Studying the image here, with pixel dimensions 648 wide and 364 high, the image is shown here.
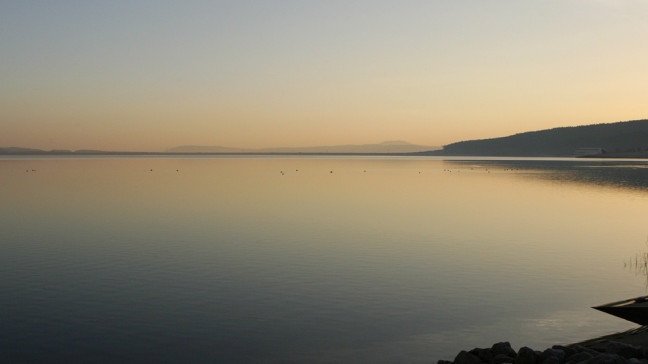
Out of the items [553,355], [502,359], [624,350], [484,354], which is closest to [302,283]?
[484,354]

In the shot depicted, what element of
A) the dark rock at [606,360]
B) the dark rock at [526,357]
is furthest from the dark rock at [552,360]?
the dark rock at [606,360]

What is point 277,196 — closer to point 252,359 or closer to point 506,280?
point 506,280

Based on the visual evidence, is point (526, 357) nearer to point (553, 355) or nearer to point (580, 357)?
point (553, 355)

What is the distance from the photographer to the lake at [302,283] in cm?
1573

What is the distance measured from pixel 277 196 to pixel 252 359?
48554mm

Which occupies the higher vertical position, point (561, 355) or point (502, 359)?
point (561, 355)

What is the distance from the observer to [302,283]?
22.1 meters

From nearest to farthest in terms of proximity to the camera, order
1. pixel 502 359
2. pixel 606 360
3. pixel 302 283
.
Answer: pixel 606 360
pixel 502 359
pixel 302 283

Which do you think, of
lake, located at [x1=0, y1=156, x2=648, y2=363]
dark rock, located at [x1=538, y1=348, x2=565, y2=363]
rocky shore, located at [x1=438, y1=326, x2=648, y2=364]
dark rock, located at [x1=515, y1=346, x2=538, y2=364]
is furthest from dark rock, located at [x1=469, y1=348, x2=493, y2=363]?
lake, located at [x1=0, y1=156, x2=648, y2=363]

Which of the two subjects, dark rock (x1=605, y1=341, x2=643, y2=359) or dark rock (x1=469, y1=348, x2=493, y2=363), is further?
dark rock (x1=469, y1=348, x2=493, y2=363)

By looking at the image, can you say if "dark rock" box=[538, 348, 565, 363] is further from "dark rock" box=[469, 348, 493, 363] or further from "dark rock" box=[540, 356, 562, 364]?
"dark rock" box=[469, 348, 493, 363]

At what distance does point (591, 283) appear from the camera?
23.0 metres

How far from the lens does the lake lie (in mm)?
15727

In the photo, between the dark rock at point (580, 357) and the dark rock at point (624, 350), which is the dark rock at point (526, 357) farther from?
the dark rock at point (624, 350)
